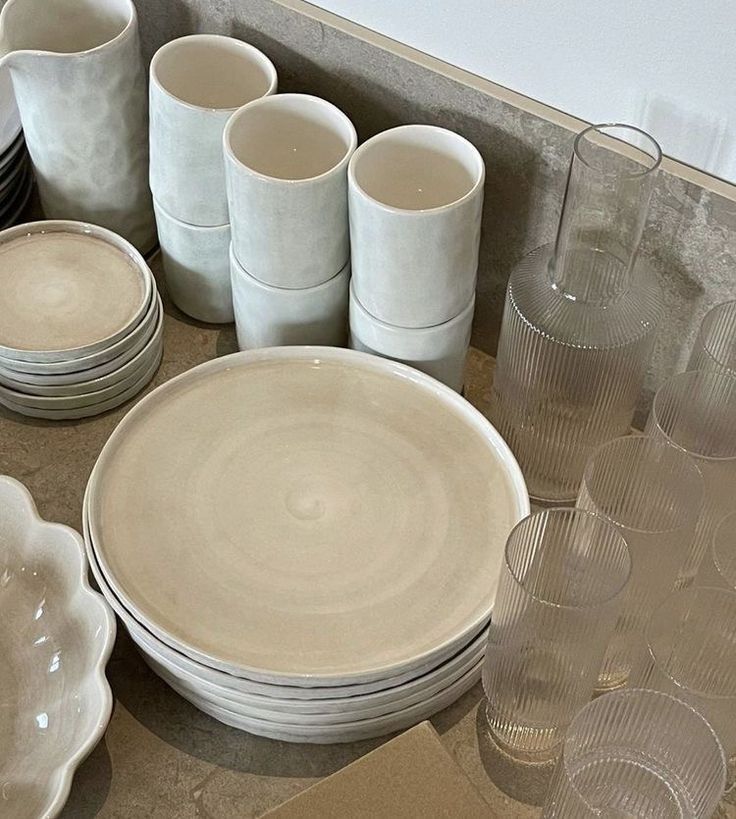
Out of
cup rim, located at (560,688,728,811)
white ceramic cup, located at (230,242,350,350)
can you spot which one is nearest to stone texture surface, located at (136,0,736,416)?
white ceramic cup, located at (230,242,350,350)

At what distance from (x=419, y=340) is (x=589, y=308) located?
A: 12 cm

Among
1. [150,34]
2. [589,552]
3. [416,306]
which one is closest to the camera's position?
[589,552]

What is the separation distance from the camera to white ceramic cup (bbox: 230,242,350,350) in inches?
33.6

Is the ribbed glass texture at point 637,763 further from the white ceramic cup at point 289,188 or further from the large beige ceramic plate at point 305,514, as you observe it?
the white ceramic cup at point 289,188

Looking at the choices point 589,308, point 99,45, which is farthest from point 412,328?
point 99,45

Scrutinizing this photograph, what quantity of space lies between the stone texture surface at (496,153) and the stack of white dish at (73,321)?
187 millimetres

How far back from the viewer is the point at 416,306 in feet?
2.66

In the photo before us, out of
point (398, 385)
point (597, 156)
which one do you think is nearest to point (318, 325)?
point (398, 385)

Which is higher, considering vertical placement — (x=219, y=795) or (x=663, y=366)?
(x=663, y=366)

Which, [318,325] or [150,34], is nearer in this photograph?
[318,325]

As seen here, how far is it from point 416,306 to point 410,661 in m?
0.24

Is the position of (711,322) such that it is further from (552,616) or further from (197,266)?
(197,266)

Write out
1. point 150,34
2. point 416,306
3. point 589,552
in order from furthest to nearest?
point 150,34, point 416,306, point 589,552

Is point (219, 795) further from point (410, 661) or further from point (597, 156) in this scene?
point (597, 156)
